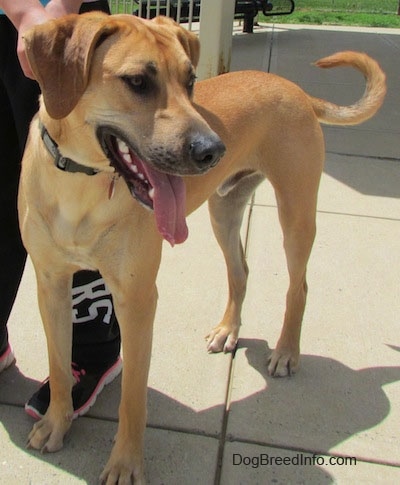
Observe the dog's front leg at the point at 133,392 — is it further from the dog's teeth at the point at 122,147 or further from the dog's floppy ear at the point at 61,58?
the dog's floppy ear at the point at 61,58

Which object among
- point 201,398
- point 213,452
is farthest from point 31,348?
point 213,452

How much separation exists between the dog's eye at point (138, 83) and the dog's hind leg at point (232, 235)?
1.37 meters

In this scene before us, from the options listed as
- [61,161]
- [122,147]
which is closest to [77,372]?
[61,161]

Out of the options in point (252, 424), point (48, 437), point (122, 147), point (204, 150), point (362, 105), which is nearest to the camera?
point (204, 150)

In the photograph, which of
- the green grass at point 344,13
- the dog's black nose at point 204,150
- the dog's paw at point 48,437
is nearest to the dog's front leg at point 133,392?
the dog's paw at point 48,437

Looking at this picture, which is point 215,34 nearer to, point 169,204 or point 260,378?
point 260,378

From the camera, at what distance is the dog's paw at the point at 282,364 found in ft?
10.3

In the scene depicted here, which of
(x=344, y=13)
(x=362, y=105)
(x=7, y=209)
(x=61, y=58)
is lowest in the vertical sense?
(x=344, y=13)

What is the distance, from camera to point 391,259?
13.9ft

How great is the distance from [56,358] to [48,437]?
1.12 ft

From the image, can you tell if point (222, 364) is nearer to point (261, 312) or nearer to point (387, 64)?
point (261, 312)

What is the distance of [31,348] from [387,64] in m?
9.33

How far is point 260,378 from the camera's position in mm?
3148

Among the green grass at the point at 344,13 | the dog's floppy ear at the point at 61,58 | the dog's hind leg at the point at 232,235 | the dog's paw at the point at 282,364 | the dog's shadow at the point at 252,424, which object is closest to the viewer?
the dog's floppy ear at the point at 61,58
